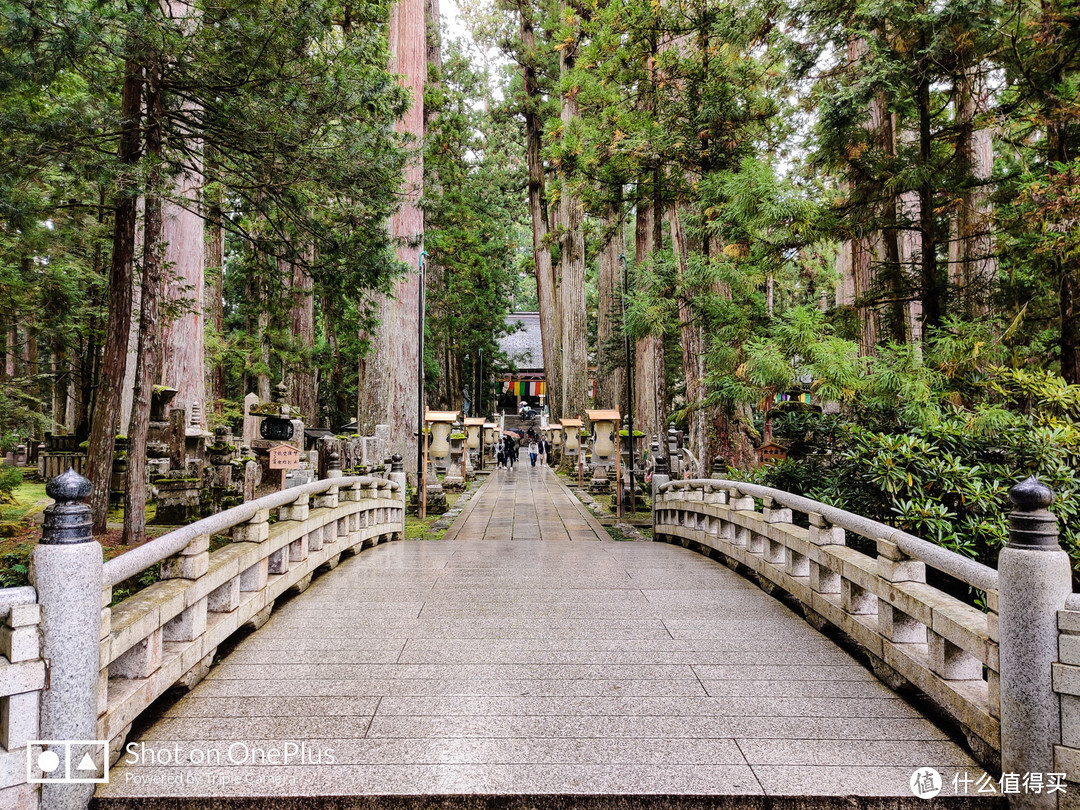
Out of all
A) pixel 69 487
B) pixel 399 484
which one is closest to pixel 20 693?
pixel 69 487

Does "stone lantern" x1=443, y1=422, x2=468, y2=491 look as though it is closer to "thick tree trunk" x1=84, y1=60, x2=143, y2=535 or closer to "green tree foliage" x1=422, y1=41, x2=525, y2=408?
"green tree foliage" x1=422, y1=41, x2=525, y2=408

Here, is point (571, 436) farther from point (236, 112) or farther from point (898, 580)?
point (898, 580)

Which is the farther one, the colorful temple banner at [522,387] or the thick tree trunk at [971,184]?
the colorful temple banner at [522,387]

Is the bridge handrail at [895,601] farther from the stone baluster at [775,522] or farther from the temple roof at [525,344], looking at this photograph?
the temple roof at [525,344]

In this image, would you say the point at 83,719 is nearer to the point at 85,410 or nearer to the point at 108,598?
the point at 108,598

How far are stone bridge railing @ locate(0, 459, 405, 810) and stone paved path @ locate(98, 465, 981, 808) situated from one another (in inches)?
8.1

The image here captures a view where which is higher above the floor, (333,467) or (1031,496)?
(1031,496)

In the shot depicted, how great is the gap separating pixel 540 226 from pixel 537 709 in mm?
24382

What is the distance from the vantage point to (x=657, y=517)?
992 centimetres

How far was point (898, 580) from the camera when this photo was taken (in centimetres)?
353

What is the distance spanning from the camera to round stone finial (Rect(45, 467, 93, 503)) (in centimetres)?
249

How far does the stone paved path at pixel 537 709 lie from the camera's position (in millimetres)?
2623

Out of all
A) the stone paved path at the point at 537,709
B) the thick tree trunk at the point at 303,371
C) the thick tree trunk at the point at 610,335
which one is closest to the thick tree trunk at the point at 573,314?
the thick tree trunk at the point at 610,335

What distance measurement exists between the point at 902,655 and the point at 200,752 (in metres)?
3.42
